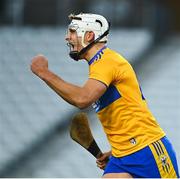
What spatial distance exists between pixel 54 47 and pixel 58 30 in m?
0.22

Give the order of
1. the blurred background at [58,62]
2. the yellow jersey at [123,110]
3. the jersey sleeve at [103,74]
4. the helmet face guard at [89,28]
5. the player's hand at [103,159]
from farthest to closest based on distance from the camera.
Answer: the blurred background at [58,62] → the player's hand at [103,159] → the helmet face guard at [89,28] → the yellow jersey at [123,110] → the jersey sleeve at [103,74]

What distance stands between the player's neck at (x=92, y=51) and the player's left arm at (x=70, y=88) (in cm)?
28

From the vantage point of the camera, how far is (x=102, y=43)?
4902 millimetres

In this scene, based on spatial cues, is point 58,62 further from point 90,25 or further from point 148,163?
point 148,163

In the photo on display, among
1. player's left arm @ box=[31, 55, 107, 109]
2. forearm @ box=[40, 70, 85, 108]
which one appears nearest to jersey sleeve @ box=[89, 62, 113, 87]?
player's left arm @ box=[31, 55, 107, 109]

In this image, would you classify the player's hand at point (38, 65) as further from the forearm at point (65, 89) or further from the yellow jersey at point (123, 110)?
the yellow jersey at point (123, 110)

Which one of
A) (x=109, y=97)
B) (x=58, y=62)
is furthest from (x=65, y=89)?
(x=58, y=62)

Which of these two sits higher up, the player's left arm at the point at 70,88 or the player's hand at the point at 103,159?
the player's left arm at the point at 70,88

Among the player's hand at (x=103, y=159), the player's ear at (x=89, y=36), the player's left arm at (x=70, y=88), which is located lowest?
A: the player's hand at (x=103, y=159)

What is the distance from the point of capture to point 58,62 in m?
10.4

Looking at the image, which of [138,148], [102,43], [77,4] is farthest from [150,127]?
[77,4]

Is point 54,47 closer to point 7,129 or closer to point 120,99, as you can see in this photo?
point 7,129

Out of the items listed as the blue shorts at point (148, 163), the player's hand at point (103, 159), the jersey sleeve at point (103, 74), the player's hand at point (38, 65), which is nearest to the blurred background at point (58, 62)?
the player's hand at point (103, 159)

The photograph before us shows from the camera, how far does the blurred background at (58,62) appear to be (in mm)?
9875
